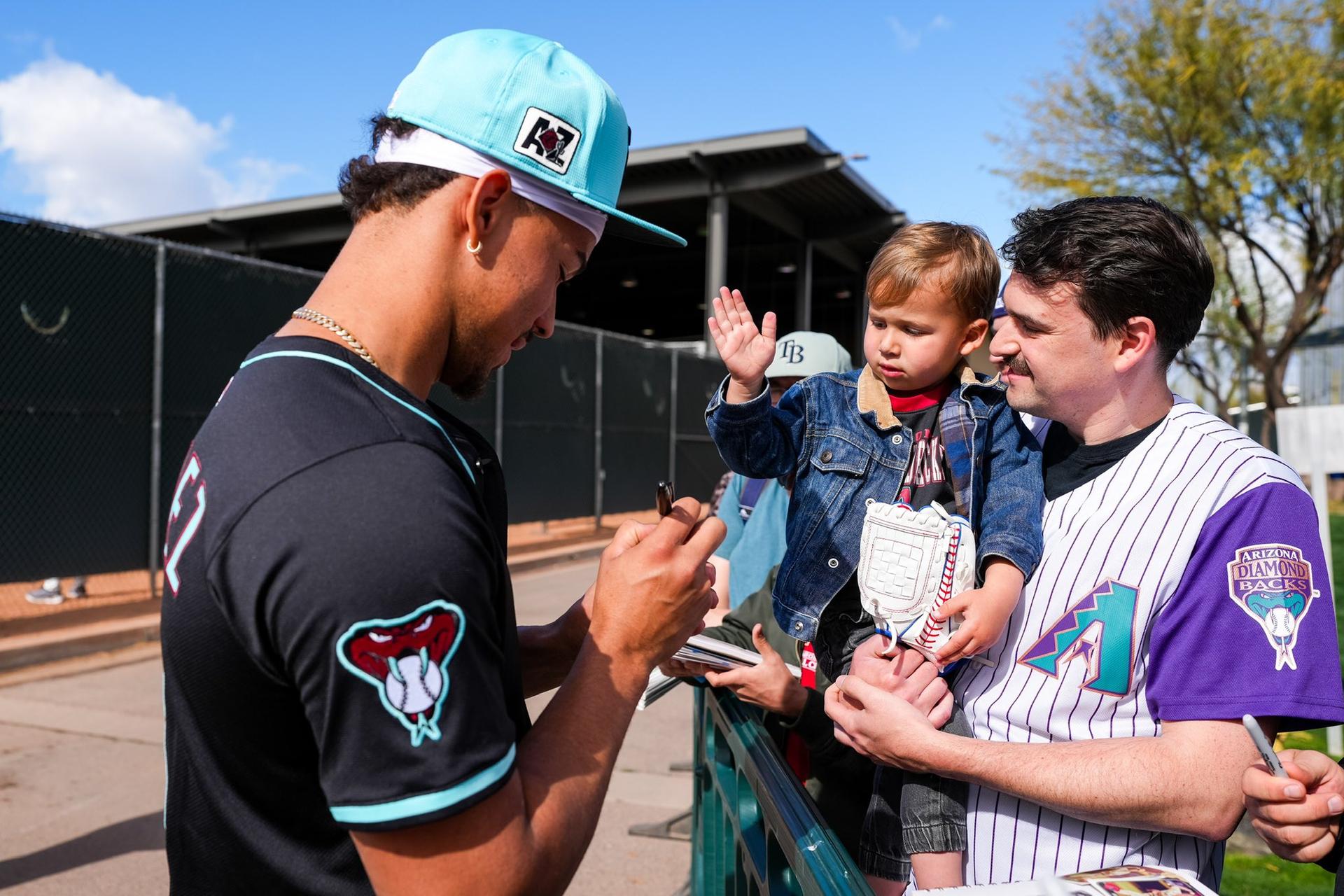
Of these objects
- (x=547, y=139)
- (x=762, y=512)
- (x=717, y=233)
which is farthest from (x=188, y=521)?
(x=717, y=233)

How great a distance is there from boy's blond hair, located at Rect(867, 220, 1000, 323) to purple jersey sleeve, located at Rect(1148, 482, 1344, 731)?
103cm

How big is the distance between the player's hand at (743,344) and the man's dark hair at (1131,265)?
69 centimetres

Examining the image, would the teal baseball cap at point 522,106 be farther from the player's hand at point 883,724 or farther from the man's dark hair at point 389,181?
the player's hand at point 883,724

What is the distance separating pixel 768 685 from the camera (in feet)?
7.93

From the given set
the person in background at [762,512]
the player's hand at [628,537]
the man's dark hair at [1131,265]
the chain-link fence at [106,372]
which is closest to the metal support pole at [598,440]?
the chain-link fence at [106,372]

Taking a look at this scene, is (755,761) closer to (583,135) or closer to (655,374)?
(583,135)

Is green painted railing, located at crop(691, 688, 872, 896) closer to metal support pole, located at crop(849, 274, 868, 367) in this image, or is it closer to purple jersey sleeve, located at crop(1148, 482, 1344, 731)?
purple jersey sleeve, located at crop(1148, 482, 1344, 731)

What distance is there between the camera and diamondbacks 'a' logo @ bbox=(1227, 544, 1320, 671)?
1503 mm

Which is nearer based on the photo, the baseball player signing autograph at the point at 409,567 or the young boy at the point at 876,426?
the baseball player signing autograph at the point at 409,567

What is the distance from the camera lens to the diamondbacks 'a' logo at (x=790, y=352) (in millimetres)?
4227

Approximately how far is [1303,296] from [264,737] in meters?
23.3

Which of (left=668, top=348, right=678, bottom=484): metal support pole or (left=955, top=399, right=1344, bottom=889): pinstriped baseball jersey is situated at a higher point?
(left=668, top=348, right=678, bottom=484): metal support pole

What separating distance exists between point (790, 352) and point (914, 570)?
237cm

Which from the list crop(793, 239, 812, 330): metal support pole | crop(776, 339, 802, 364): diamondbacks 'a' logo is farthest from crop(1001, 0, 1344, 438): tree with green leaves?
crop(776, 339, 802, 364): diamondbacks 'a' logo
